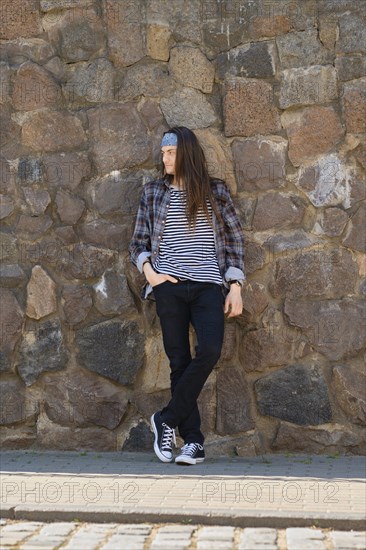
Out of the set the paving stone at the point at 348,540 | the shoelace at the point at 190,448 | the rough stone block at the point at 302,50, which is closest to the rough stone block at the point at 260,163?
the rough stone block at the point at 302,50

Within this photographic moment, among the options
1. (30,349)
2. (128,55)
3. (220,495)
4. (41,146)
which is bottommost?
(220,495)

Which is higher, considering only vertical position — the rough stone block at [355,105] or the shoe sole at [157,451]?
the rough stone block at [355,105]

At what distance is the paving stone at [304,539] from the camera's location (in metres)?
3.46

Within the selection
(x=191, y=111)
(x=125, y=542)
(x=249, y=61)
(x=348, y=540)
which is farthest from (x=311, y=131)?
(x=125, y=542)

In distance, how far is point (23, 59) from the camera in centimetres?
561

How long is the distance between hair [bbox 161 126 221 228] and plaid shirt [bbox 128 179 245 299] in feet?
0.20

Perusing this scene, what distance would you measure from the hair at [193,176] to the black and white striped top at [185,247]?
34mm

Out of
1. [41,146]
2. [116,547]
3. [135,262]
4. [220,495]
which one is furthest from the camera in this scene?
[41,146]

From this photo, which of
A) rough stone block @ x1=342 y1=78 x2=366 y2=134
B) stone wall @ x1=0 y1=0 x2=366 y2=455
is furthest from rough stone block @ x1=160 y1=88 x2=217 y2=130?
rough stone block @ x1=342 y1=78 x2=366 y2=134

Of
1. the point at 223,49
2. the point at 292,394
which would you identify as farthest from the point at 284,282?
the point at 223,49

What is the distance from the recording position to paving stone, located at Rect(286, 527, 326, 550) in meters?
3.46

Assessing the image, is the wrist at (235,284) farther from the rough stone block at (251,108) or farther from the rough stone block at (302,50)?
the rough stone block at (302,50)

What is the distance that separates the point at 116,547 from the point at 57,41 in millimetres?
3095

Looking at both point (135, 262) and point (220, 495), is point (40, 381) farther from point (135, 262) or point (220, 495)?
point (220, 495)
